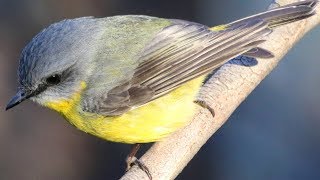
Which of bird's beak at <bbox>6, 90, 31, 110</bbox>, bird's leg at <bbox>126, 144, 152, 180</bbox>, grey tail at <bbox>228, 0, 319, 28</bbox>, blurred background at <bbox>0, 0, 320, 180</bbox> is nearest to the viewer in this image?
bird's leg at <bbox>126, 144, 152, 180</bbox>

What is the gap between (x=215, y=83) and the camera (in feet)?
15.1

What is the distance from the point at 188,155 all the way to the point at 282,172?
3.94 meters

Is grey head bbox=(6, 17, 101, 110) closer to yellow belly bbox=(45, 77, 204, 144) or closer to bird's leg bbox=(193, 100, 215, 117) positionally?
yellow belly bbox=(45, 77, 204, 144)

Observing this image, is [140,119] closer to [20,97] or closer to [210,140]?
[20,97]

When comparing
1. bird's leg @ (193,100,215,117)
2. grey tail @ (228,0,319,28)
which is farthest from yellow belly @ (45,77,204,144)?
grey tail @ (228,0,319,28)

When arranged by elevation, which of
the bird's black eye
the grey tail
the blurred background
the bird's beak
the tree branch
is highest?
the grey tail

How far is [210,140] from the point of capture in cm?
759

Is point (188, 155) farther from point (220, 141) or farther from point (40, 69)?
point (220, 141)

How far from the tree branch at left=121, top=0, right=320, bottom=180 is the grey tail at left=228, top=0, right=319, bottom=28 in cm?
33

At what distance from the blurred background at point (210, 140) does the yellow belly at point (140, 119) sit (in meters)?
2.30

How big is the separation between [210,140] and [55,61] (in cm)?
356

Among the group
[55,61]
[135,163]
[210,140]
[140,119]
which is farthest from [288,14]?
[210,140]

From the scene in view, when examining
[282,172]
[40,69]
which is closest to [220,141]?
[282,172]

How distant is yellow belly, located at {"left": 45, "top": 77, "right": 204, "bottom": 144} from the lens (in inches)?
170
